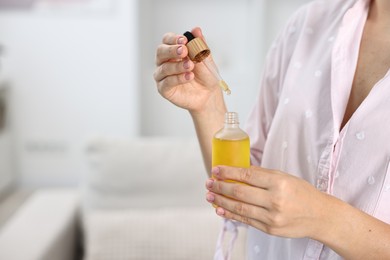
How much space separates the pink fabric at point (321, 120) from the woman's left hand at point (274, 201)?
0.15 metres

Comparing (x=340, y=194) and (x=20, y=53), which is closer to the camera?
(x=340, y=194)

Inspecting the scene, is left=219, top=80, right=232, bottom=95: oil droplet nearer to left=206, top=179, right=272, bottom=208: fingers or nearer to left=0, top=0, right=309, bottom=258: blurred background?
left=206, top=179, right=272, bottom=208: fingers

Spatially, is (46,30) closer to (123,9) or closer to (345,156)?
(123,9)

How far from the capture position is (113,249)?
1816mm

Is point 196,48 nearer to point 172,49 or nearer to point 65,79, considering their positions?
point 172,49

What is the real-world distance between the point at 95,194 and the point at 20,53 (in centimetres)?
180

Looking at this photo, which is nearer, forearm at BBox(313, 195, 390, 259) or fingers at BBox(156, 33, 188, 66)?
forearm at BBox(313, 195, 390, 259)

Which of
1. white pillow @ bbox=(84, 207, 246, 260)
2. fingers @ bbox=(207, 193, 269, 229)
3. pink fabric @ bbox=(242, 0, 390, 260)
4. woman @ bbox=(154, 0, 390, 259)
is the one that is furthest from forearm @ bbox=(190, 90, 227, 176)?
white pillow @ bbox=(84, 207, 246, 260)

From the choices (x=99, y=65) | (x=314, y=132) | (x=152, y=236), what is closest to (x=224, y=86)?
(x=314, y=132)

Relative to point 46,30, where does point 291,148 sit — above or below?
below

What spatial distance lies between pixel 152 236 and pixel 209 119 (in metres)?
0.95

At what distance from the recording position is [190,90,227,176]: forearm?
3.24 feet

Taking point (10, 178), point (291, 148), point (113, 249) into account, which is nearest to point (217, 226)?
point (113, 249)

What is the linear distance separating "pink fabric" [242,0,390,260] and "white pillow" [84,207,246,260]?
2.57ft
